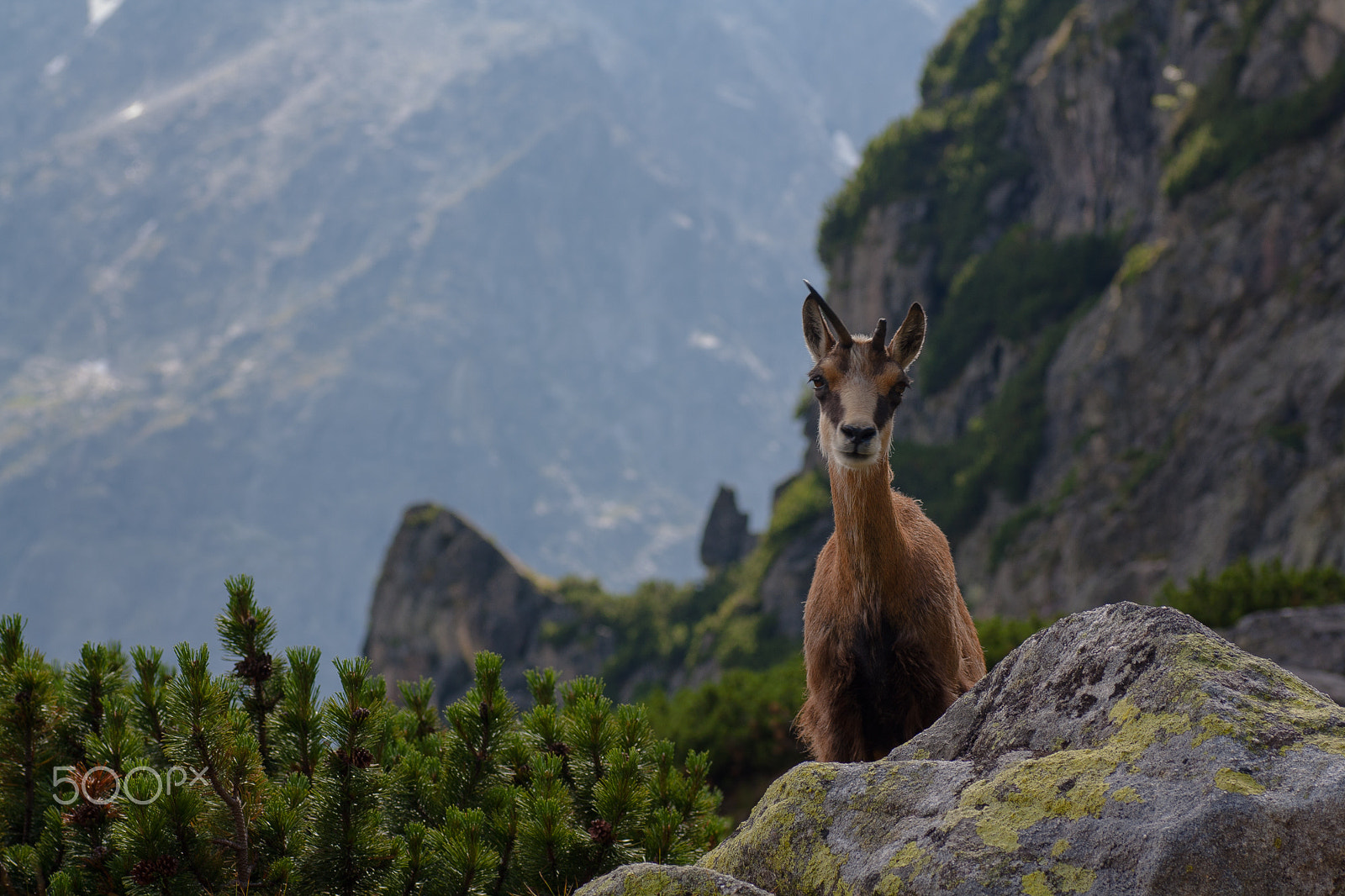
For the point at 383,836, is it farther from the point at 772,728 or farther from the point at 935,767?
the point at 772,728

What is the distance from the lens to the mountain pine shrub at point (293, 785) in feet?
17.9

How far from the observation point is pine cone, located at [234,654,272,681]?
6.25m

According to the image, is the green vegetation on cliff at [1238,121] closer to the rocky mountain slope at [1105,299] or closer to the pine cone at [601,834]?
the rocky mountain slope at [1105,299]

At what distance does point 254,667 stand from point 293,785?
1019mm

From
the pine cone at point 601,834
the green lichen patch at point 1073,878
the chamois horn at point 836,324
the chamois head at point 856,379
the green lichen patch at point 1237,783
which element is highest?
the chamois horn at point 836,324

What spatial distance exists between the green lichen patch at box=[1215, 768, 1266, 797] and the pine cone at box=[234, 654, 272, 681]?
500 cm

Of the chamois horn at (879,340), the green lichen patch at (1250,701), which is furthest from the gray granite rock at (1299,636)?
the green lichen patch at (1250,701)

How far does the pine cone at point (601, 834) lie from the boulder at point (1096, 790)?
825 mm

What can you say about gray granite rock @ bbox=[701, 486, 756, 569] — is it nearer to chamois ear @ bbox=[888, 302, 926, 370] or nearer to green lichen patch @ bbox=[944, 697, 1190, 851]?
chamois ear @ bbox=[888, 302, 926, 370]

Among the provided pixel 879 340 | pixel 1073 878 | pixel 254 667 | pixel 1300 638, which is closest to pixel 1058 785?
pixel 1073 878

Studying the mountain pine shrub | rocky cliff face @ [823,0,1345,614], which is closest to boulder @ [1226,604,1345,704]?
rocky cliff face @ [823,0,1345,614]

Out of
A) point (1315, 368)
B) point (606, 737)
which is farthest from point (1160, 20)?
point (606, 737)

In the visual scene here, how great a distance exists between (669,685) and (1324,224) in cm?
4175

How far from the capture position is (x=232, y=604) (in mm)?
6184
